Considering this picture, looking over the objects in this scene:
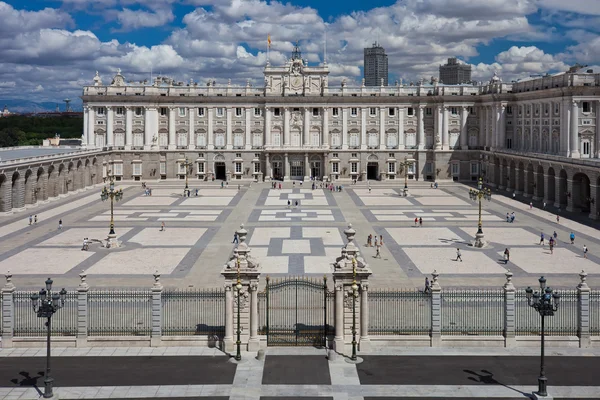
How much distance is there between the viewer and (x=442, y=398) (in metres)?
23.5

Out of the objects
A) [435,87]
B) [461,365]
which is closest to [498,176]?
[435,87]

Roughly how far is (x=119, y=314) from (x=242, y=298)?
6.77m

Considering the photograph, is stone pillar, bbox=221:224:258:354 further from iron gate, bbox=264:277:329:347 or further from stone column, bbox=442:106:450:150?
stone column, bbox=442:106:450:150

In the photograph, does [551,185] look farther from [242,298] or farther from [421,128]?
[242,298]

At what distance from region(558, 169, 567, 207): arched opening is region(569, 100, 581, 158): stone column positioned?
261 cm

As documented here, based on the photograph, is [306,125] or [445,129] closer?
[445,129]

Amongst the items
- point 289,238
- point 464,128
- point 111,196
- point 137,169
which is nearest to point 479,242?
point 289,238

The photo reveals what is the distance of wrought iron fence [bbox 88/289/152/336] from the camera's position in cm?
2931

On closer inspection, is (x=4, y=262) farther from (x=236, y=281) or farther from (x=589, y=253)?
(x=589, y=253)

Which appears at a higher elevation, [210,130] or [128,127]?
[128,127]

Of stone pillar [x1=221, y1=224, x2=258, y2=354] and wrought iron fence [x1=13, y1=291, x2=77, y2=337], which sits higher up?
stone pillar [x1=221, y1=224, x2=258, y2=354]

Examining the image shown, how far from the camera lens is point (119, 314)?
1252 inches

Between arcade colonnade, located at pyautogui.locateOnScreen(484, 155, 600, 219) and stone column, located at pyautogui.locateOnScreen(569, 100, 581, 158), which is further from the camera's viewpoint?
stone column, located at pyautogui.locateOnScreen(569, 100, 581, 158)

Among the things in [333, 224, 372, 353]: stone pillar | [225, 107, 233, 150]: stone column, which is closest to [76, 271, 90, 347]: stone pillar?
[333, 224, 372, 353]: stone pillar
